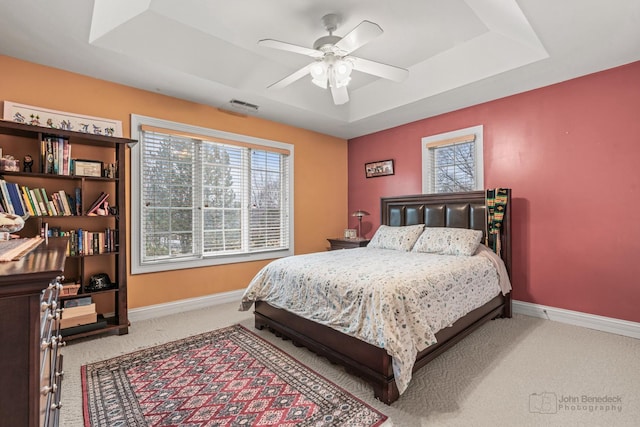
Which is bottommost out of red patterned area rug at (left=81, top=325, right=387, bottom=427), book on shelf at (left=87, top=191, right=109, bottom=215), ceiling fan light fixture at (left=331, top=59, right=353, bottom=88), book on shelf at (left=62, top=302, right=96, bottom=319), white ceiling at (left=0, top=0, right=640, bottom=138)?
red patterned area rug at (left=81, top=325, right=387, bottom=427)

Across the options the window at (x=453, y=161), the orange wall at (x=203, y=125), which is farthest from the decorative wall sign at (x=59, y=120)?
the window at (x=453, y=161)

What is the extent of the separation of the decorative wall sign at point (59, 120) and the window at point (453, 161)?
389 cm

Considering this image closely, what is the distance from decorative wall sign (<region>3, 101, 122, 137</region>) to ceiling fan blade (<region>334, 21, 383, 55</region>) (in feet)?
8.19

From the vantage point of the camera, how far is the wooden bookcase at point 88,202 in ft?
8.64

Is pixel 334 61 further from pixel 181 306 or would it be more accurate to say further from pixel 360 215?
pixel 181 306

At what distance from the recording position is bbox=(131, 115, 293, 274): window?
3.35 metres

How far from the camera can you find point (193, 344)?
2.67 metres

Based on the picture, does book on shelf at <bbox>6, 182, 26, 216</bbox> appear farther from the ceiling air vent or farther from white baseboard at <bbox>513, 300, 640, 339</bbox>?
white baseboard at <bbox>513, 300, 640, 339</bbox>

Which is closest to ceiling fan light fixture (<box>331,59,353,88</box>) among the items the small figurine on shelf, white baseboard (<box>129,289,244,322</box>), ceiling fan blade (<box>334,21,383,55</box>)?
ceiling fan blade (<box>334,21,383,55</box>)

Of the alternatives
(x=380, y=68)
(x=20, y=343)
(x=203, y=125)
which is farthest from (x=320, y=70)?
(x=20, y=343)

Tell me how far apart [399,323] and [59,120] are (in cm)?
352

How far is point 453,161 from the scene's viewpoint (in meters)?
4.12

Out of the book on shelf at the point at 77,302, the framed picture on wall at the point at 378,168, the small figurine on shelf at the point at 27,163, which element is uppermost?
the framed picture on wall at the point at 378,168

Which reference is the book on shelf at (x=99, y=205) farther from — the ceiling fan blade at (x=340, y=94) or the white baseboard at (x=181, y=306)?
the ceiling fan blade at (x=340, y=94)
